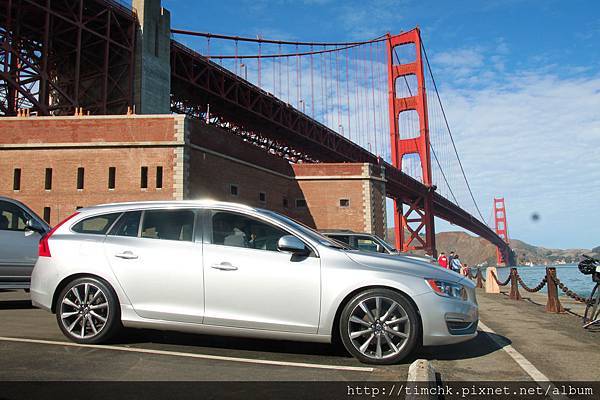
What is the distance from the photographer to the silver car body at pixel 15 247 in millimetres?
7531

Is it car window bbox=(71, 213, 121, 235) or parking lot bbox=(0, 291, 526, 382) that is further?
car window bbox=(71, 213, 121, 235)

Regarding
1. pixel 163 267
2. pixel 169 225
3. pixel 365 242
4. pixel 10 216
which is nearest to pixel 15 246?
pixel 10 216

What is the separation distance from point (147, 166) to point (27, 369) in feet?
67.6

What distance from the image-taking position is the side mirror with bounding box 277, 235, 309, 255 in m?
4.45

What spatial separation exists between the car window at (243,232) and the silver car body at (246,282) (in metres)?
0.06

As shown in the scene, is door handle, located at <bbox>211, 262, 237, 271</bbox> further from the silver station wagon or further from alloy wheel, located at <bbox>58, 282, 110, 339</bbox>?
alloy wheel, located at <bbox>58, 282, 110, 339</bbox>

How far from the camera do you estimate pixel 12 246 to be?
7.65 meters

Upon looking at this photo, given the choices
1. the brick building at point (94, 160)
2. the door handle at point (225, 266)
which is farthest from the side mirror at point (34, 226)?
the brick building at point (94, 160)

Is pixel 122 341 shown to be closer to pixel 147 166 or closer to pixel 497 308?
pixel 497 308

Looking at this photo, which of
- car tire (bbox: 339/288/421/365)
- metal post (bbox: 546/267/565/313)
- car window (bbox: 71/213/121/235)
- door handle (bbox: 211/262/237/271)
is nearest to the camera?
car tire (bbox: 339/288/421/365)

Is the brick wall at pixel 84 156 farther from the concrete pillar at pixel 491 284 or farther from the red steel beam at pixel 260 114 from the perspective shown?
the concrete pillar at pixel 491 284

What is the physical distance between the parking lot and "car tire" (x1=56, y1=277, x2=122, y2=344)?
0.43ft

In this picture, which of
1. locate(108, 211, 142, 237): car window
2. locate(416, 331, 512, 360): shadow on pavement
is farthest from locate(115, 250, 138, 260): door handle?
locate(416, 331, 512, 360): shadow on pavement

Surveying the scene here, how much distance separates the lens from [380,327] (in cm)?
436
